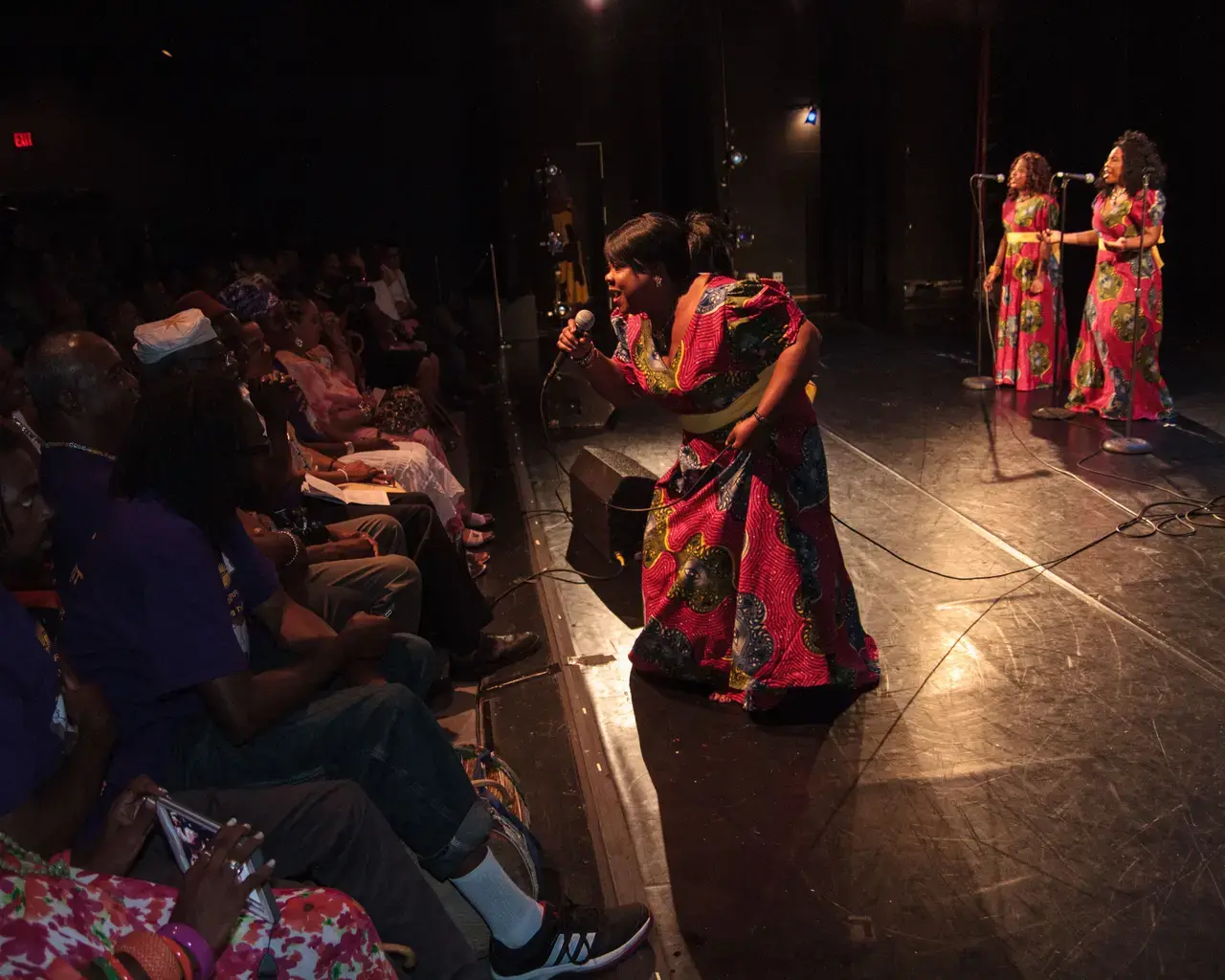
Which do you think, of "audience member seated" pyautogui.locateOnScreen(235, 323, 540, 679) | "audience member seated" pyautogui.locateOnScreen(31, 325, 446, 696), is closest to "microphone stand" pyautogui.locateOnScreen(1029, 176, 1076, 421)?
"audience member seated" pyautogui.locateOnScreen(235, 323, 540, 679)

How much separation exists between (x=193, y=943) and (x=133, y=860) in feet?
1.02

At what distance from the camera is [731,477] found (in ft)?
9.63

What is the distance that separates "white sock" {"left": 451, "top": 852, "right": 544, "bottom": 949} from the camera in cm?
193

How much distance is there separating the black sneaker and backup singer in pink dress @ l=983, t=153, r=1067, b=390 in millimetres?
5080

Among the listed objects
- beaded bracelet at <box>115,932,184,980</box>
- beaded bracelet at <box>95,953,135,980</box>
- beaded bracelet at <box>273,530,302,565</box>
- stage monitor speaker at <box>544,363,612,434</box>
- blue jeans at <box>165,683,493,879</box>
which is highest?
beaded bracelet at <box>273,530,302,565</box>

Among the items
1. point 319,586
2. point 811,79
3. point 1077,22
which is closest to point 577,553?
point 319,586

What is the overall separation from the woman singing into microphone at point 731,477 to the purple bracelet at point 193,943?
5.85ft

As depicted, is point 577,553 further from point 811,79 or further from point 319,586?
point 811,79

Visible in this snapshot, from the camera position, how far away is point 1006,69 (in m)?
8.70

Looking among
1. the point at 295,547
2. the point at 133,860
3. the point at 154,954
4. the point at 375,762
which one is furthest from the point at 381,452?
the point at 154,954

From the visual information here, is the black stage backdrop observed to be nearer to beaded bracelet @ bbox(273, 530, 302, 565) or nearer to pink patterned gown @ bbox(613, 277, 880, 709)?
pink patterned gown @ bbox(613, 277, 880, 709)

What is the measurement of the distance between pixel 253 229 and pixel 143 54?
162 cm

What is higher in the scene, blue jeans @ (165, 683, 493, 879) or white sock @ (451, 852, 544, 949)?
blue jeans @ (165, 683, 493, 879)

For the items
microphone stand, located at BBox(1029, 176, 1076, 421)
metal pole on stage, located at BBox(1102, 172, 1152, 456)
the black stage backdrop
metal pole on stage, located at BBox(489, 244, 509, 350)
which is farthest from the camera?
metal pole on stage, located at BBox(489, 244, 509, 350)
